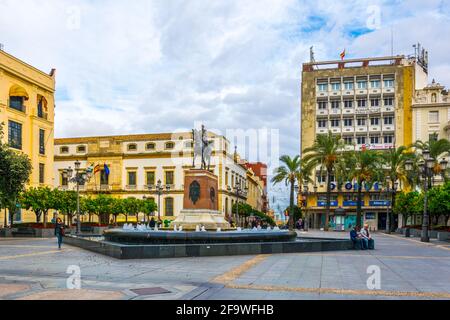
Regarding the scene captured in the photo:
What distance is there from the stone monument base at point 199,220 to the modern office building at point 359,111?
4497 cm

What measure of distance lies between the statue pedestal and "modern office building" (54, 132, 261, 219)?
136 ft

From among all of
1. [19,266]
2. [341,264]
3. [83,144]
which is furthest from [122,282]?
[83,144]

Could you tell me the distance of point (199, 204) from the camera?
92.4 ft

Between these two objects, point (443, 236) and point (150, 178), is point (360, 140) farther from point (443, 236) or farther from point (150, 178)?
point (443, 236)

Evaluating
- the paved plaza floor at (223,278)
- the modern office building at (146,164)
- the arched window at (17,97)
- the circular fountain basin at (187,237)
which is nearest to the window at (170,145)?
the modern office building at (146,164)

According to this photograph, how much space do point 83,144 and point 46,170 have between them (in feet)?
76.4

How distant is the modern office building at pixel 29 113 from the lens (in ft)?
153

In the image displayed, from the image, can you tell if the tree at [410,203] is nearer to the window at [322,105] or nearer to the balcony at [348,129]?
the balcony at [348,129]

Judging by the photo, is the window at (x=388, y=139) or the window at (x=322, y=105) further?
the window at (x=322, y=105)

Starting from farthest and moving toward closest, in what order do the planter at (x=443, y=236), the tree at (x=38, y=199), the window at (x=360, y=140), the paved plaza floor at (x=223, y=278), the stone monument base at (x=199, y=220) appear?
the window at (x=360, y=140)
the tree at (x=38, y=199)
the planter at (x=443, y=236)
the stone monument base at (x=199, y=220)
the paved plaza floor at (x=223, y=278)

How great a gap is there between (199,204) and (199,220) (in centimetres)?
103

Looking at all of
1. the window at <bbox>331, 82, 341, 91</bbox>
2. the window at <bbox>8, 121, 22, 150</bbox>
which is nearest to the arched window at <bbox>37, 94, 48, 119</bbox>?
the window at <bbox>8, 121, 22, 150</bbox>

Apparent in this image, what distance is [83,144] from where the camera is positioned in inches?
2987

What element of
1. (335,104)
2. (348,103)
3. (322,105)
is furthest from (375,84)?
(322,105)
